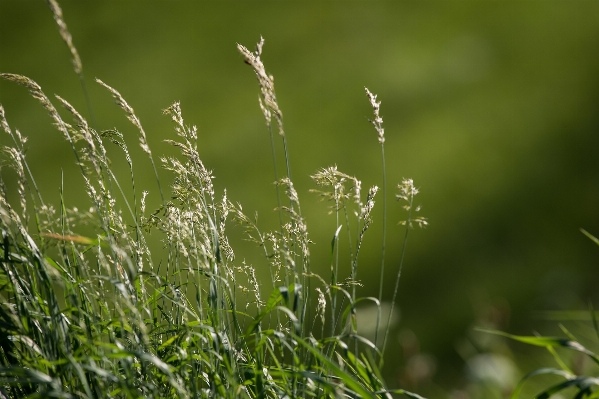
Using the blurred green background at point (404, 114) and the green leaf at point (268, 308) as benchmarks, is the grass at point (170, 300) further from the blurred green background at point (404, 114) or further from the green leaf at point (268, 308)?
the blurred green background at point (404, 114)

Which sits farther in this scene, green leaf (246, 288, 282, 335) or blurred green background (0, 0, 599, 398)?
blurred green background (0, 0, 599, 398)

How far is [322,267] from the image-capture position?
24.3 feet

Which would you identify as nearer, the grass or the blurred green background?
the grass

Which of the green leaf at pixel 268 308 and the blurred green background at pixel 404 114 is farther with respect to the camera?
the blurred green background at pixel 404 114

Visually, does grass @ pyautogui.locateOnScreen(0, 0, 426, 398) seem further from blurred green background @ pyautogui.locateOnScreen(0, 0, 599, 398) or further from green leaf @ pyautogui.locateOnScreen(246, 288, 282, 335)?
blurred green background @ pyautogui.locateOnScreen(0, 0, 599, 398)

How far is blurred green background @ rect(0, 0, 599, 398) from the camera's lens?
6.82 metres

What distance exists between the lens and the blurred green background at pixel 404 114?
682cm

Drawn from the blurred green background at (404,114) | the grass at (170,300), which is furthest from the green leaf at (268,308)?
the blurred green background at (404,114)

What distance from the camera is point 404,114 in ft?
31.2

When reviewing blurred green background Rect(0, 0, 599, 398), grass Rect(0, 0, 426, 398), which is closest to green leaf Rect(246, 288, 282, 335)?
grass Rect(0, 0, 426, 398)

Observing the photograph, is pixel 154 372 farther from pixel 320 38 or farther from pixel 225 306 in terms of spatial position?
pixel 320 38

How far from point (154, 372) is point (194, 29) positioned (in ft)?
35.4

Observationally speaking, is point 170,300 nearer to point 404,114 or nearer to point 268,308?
point 268,308

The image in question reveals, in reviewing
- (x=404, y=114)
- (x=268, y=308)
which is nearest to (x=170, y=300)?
(x=268, y=308)
